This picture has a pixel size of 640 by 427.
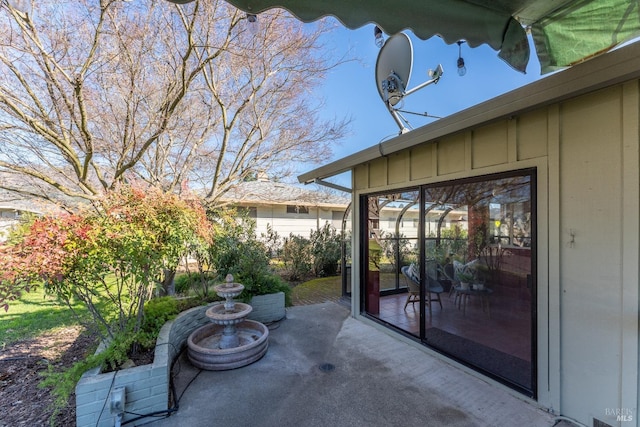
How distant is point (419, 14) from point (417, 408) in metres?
3.25

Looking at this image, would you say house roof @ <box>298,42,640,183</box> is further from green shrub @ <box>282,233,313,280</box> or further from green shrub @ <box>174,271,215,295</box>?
green shrub @ <box>282,233,313,280</box>

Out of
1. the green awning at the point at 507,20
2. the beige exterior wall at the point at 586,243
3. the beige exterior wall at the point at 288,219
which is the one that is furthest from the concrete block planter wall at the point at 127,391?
the beige exterior wall at the point at 288,219

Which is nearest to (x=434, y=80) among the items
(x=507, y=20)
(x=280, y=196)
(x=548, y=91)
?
(x=548, y=91)

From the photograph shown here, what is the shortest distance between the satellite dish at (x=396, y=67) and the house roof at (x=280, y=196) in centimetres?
470

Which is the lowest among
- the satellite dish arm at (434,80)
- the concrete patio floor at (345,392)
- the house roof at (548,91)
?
the concrete patio floor at (345,392)

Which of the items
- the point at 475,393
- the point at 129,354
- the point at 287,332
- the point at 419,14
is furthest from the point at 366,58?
the point at 129,354

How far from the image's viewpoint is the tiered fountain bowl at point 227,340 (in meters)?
3.56

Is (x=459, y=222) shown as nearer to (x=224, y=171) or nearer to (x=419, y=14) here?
(x=419, y=14)

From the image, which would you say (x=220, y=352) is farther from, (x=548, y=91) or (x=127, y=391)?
(x=548, y=91)

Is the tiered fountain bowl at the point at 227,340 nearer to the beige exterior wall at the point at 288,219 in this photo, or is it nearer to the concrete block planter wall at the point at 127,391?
the concrete block planter wall at the point at 127,391

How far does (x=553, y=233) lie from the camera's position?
2.64 meters

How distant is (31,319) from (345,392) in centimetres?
582

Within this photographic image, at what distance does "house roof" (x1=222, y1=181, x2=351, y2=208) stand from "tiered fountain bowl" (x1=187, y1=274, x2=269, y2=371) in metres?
4.06

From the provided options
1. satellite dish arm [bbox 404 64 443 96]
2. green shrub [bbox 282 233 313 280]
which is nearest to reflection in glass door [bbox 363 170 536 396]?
satellite dish arm [bbox 404 64 443 96]
